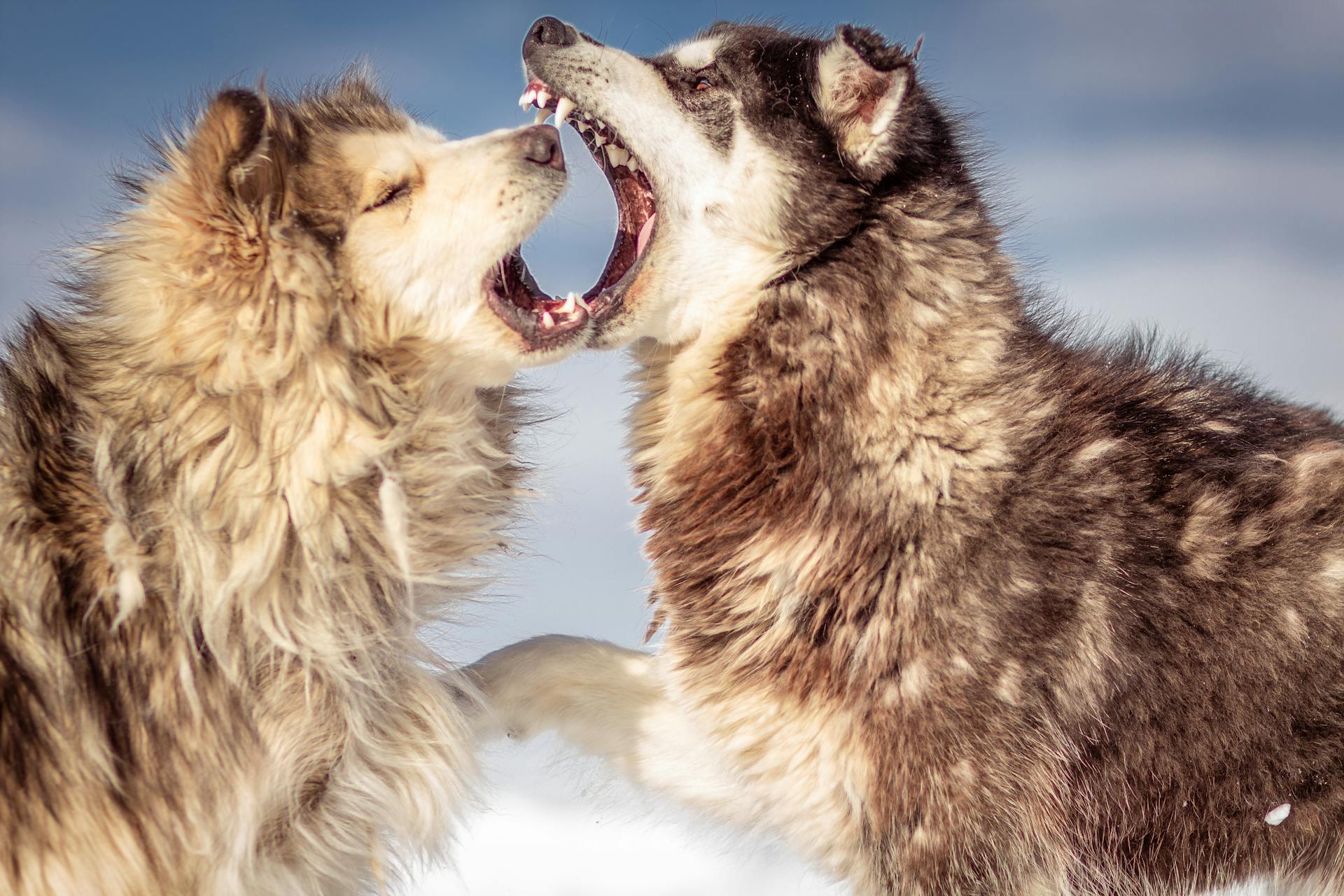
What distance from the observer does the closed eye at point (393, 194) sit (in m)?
3.87

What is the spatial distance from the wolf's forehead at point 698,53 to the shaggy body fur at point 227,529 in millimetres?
1015

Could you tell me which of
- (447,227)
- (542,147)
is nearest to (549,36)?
(542,147)

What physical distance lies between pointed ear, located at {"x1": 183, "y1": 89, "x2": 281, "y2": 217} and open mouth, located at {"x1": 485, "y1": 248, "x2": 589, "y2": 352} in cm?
80

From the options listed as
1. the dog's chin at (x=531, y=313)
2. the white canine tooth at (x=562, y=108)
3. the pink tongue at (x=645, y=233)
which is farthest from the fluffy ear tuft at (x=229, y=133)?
the pink tongue at (x=645, y=233)

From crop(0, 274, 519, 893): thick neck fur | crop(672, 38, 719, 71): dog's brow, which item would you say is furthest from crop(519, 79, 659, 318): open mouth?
crop(0, 274, 519, 893): thick neck fur

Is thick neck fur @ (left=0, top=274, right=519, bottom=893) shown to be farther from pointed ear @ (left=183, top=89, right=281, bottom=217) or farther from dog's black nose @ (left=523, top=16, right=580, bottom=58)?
dog's black nose @ (left=523, top=16, right=580, bottom=58)

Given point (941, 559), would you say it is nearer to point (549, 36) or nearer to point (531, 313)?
point (531, 313)

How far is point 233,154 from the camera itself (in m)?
3.49

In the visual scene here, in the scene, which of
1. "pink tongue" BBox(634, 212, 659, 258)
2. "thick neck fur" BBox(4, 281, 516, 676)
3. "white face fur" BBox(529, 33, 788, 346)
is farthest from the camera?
"pink tongue" BBox(634, 212, 659, 258)

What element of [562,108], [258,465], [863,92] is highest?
[562,108]

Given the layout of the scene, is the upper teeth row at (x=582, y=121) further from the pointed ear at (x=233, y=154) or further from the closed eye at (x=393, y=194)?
the pointed ear at (x=233, y=154)

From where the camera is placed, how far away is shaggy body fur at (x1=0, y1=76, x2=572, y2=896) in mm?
3416

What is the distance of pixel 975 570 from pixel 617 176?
212 centimetres

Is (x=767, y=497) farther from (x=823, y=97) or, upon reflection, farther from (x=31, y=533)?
(x=31, y=533)
